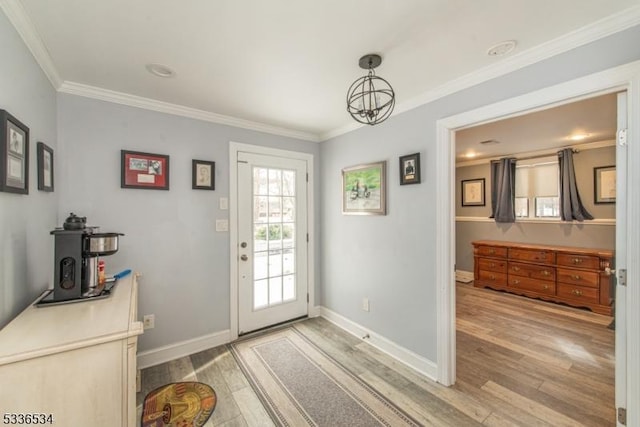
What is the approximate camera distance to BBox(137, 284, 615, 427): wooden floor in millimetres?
1804

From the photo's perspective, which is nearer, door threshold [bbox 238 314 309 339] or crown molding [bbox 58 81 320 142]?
crown molding [bbox 58 81 320 142]

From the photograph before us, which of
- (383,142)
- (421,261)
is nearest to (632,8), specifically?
(383,142)

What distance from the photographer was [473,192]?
526 centimetres

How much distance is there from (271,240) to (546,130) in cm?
359

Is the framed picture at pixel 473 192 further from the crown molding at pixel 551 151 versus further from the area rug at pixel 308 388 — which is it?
the area rug at pixel 308 388

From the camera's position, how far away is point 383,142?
2.66 meters

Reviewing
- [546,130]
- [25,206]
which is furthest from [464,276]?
[25,206]

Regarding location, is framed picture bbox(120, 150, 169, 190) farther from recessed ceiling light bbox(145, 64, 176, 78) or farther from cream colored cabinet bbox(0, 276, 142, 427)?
cream colored cabinet bbox(0, 276, 142, 427)

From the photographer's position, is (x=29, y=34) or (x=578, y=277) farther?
(x=578, y=277)

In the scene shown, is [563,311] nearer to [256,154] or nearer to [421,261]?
[421,261]

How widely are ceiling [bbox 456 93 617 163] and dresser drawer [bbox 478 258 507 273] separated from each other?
1858 mm

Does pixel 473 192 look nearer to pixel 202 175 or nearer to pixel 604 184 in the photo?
pixel 604 184

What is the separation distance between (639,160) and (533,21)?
877mm

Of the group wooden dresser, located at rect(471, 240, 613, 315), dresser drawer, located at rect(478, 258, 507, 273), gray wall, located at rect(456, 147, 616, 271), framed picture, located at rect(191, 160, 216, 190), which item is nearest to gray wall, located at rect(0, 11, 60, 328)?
framed picture, located at rect(191, 160, 216, 190)
